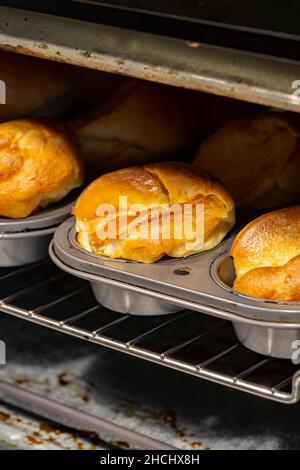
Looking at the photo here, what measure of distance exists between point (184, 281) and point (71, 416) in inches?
23.1

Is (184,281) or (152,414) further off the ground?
(184,281)

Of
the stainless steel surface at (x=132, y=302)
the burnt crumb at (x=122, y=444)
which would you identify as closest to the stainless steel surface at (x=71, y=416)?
the burnt crumb at (x=122, y=444)

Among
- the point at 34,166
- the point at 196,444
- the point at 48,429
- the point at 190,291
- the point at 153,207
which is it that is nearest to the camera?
the point at 190,291

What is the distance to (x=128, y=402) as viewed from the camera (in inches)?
87.0

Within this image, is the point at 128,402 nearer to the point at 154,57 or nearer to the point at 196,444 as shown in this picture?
the point at 196,444

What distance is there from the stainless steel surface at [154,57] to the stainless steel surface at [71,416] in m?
0.82

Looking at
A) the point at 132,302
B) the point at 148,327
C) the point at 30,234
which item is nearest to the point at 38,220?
the point at 30,234

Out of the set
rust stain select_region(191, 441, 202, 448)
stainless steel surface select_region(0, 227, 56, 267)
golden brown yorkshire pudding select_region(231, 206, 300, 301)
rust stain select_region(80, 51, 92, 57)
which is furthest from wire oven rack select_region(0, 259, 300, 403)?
rust stain select_region(80, 51, 92, 57)

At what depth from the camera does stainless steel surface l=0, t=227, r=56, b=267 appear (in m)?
2.00

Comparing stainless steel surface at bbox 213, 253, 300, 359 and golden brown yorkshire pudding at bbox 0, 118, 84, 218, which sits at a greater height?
golden brown yorkshire pudding at bbox 0, 118, 84, 218

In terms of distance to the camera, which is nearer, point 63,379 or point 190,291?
point 190,291

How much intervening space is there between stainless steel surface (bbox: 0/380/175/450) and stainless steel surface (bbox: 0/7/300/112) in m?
0.82

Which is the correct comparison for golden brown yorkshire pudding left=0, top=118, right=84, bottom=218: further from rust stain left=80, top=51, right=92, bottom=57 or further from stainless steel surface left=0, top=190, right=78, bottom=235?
rust stain left=80, top=51, right=92, bottom=57

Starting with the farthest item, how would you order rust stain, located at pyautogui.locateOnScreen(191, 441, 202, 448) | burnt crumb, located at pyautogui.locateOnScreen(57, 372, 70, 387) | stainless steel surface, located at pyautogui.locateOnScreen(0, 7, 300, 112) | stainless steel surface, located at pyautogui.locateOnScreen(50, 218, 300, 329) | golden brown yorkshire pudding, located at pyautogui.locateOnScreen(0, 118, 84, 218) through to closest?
burnt crumb, located at pyautogui.locateOnScreen(57, 372, 70, 387), rust stain, located at pyautogui.locateOnScreen(191, 441, 202, 448), golden brown yorkshire pudding, located at pyautogui.locateOnScreen(0, 118, 84, 218), stainless steel surface, located at pyautogui.locateOnScreen(50, 218, 300, 329), stainless steel surface, located at pyautogui.locateOnScreen(0, 7, 300, 112)
